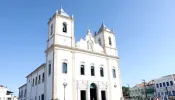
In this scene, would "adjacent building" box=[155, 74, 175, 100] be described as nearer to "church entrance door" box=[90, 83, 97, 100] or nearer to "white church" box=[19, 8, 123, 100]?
"white church" box=[19, 8, 123, 100]

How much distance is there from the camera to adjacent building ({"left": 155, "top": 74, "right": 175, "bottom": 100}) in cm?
4865

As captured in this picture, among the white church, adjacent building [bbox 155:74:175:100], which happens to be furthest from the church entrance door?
adjacent building [bbox 155:74:175:100]

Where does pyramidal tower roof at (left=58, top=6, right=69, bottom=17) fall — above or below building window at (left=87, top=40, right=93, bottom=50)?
above

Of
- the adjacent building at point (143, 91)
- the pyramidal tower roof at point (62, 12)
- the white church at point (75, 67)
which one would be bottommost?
the adjacent building at point (143, 91)

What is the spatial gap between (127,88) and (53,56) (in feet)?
142

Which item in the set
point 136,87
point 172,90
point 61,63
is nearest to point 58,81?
point 61,63

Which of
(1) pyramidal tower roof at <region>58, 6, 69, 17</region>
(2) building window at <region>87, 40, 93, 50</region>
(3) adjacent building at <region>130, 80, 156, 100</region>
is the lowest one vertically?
(3) adjacent building at <region>130, 80, 156, 100</region>

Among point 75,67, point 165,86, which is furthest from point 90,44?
point 165,86

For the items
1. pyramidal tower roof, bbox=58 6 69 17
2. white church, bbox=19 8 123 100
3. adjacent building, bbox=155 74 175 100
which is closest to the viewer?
white church, bbox=19 8 123 100

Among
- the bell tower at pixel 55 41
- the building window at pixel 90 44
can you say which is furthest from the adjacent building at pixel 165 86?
the bell tower at pixel 55 41

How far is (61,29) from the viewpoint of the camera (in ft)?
92.5

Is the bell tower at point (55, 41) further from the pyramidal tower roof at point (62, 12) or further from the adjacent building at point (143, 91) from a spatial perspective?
the adjacent building at point (143, 91)

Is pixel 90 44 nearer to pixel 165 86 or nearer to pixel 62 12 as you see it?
pixel 62 12

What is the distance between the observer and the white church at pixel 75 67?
2527cm
